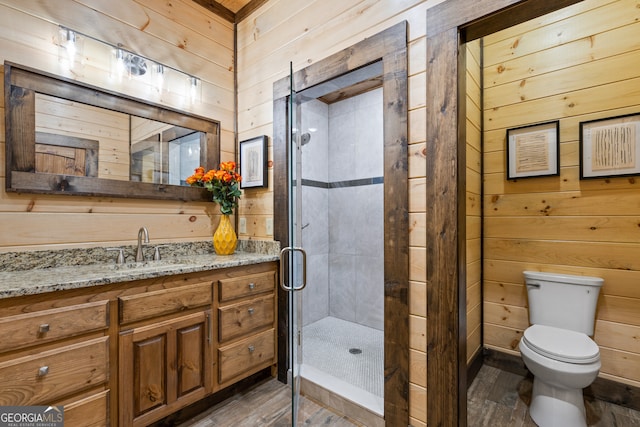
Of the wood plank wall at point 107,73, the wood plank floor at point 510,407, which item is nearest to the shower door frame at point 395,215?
the wood plank floor at point 510,407

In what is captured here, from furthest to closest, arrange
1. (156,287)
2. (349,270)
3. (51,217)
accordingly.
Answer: (349,270) → (51,217) → (156,287)

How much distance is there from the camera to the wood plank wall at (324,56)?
139 cm

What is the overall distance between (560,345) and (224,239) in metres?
2.14

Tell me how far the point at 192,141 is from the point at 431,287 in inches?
74.6

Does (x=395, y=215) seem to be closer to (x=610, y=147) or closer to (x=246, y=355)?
(x=246, y=355)

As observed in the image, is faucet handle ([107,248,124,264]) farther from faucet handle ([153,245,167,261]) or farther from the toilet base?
the toilet base

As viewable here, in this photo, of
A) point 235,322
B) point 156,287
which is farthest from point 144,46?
point 235,322

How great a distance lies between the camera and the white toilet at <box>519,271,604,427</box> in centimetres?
148

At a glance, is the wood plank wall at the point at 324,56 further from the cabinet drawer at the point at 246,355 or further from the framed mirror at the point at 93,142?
the cabinet drawer at the point at 246,355

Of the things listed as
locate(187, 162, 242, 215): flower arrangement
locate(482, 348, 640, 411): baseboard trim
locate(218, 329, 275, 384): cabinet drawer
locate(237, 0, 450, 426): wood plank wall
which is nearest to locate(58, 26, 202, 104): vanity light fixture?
locate(237, 0, 450, 426): wood plank wall

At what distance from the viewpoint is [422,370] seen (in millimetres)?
1388

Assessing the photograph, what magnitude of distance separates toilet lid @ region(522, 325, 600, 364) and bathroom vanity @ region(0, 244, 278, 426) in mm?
1653

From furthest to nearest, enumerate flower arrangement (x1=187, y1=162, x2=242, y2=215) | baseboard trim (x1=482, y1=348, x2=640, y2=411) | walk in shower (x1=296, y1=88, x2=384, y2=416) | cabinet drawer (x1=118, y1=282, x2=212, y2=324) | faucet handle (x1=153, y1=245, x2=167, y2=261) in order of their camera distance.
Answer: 1. walk in shower (x1=296, y1=88, x2=384, y2=416)
2. flower arrangement (x1=187, y1=162, x2=242, y2=215)
3. faucet handle (x1=153, y1=245, x2=167, y2=261)
4. baseboard trim (x1=482, y1=348, x2=640, y2=411)
5. cabinet drawer (x1=118, y1=282, x2=212, y2=324)

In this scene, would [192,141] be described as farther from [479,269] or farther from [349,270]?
[479,269]
